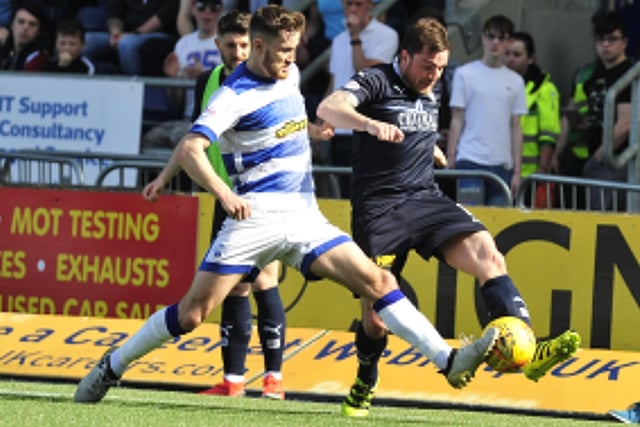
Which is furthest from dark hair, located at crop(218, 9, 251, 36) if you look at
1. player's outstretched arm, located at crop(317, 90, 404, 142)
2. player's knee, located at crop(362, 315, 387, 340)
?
player's knee, located at crop(362, 315, 387, 340)

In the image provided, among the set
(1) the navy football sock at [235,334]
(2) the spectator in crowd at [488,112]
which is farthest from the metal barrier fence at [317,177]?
(1) the navy football sock at [235,334]

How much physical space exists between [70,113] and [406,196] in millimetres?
6592

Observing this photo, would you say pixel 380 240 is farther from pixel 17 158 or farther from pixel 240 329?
Answer: pixel 17 158

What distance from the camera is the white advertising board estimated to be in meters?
15.1

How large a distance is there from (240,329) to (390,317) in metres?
2.02

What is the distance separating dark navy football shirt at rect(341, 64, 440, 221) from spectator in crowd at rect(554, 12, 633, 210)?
486 cm

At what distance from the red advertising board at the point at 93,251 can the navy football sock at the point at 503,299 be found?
419cm

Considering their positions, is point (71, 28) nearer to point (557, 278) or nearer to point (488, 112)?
point (488, 112)

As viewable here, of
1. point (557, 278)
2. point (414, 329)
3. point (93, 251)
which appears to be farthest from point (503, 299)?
point (93, 251)

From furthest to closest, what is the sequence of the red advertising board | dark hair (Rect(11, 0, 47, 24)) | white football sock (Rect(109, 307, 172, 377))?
dark hair (Rect(11, 0, 47, 24))
the red advertising board
white football sock (Rect(109, 307, 172, 377))

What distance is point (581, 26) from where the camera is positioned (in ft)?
54.5

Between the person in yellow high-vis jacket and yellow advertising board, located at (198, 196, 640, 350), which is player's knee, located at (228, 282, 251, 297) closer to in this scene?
yellow advertising board, located at (198, 196, 640, 350)

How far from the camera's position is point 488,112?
46.0ft

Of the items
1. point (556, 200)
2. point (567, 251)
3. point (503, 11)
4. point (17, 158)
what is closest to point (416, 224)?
point (567, 251)
